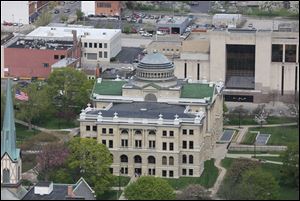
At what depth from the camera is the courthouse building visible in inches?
1940

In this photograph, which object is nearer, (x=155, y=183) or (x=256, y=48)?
(x=155, y=183)

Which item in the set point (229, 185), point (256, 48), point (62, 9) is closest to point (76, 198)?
point (229, 185)

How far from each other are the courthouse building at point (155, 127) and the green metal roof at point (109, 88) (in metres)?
0.60

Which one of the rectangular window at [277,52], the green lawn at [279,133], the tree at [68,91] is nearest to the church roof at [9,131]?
the green lawn at [279,133]

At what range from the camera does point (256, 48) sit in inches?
2469

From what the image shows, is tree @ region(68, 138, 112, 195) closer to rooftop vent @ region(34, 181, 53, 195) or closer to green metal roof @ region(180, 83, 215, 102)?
rooftop vent @ region(34, 181, 53, 195)

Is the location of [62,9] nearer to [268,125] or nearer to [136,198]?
[268,125]

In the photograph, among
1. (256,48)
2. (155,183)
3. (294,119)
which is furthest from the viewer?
(256,48)

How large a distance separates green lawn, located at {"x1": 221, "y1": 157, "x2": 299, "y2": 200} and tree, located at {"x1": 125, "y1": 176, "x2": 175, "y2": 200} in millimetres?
3280

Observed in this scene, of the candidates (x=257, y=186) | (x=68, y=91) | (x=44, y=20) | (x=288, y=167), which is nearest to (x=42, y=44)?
(x=68, y=91)

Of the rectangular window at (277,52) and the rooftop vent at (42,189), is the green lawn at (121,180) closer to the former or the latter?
the rooftop vent at (42,189)

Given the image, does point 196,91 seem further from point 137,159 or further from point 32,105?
point 32,105

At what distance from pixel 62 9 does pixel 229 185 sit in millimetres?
49574

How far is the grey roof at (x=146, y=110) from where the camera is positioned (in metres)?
49.7
